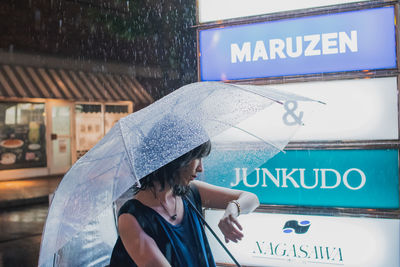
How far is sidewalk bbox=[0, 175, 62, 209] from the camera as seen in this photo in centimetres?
1132

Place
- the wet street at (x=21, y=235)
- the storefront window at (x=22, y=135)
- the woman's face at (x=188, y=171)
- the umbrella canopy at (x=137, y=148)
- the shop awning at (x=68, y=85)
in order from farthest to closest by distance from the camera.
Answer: the storefront window at (x=22, y=135)
the shop awning at (x=68, y=85)
the wet street at (x=21, y=235)
the woman's face at (x=188, y=171)
the umbrella canopy at (x=137, y=148)

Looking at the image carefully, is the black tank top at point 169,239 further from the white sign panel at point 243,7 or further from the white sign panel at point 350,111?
the white sign panel at point 243,7

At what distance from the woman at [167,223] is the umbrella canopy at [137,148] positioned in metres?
0.15

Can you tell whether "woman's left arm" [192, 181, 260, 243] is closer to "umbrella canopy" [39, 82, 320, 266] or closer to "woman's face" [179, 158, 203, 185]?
"woman's face" [179, 158, 203, 185]

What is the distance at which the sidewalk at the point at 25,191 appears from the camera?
11321 mm

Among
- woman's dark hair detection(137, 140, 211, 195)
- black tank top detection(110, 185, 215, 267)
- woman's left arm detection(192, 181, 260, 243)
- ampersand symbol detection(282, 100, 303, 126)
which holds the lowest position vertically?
black tank top detection(110, 185, 215, 267)

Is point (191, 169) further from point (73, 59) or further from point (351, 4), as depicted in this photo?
point (73, 59)

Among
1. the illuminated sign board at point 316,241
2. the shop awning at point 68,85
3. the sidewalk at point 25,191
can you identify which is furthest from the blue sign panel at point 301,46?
the shop awning at point 68,85

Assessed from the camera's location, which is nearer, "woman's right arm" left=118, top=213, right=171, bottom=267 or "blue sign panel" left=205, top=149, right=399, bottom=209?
"woman's right arm" left=118, top=213, right=171, bottom=267

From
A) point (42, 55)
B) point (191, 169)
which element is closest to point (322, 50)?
point (191, 169)

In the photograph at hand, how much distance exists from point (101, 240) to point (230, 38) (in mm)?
2131

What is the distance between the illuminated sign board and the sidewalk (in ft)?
29.3

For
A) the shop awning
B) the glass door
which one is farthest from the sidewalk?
the shop awning

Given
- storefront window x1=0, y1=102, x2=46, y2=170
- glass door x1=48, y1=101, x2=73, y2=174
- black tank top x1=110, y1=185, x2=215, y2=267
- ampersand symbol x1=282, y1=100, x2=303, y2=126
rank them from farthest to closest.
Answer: glass door x1=48, y1=101, x2=73, y2=174 → storefront window x1=0, y1=102, x2=46, y2=170 → ampersand symbol x1=282, y1=100, x2=303, y2=126 → black tank top x1=110, y1=185, x2=215, y2=267
